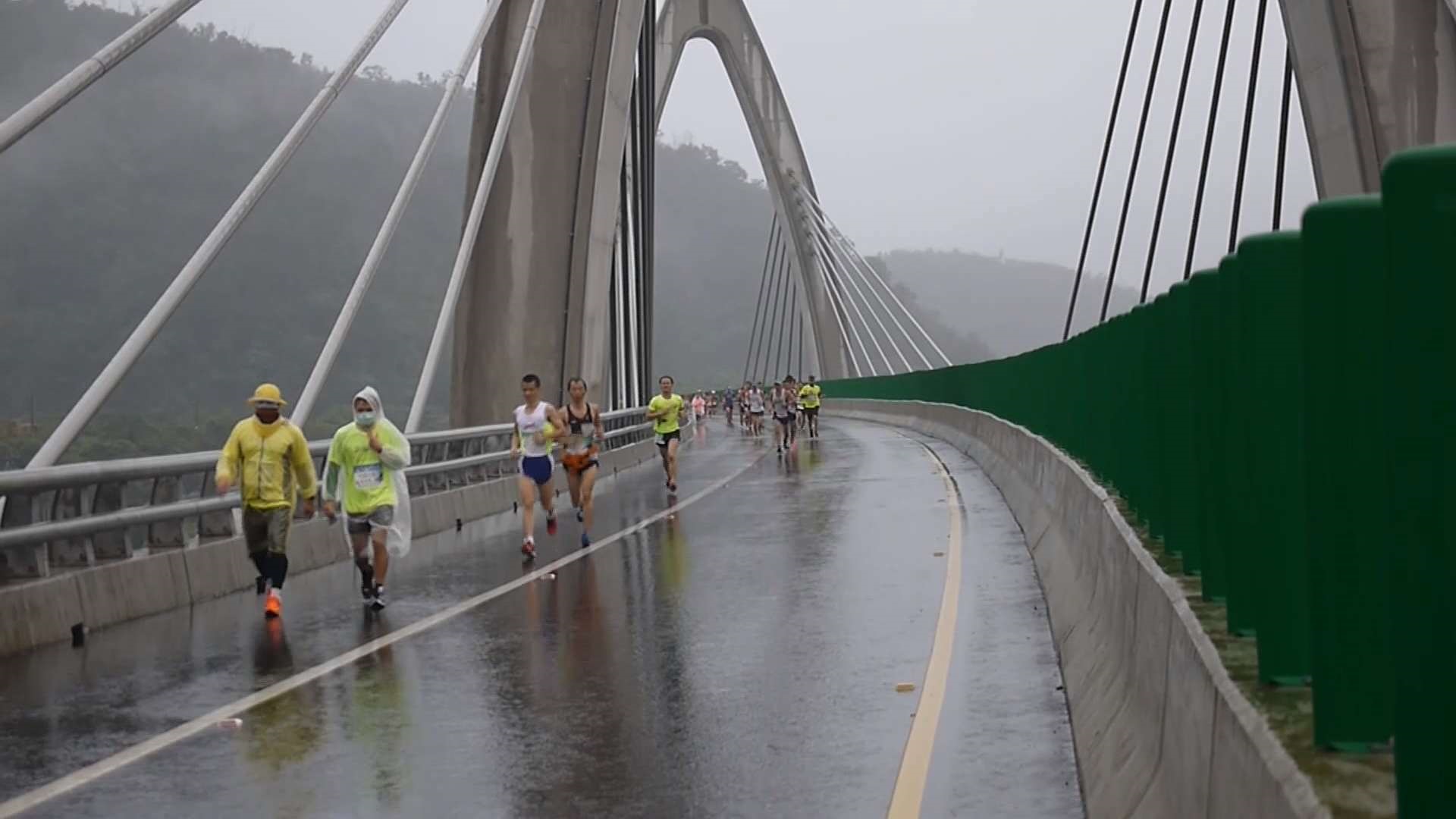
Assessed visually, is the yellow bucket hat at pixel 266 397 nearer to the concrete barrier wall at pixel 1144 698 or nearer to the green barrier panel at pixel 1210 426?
the concrete barrier wall at pixel 1144 698

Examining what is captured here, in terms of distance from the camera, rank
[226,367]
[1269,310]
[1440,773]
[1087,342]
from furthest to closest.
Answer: [226,367] → [1087,342] → [1269,310] → [1440,773]

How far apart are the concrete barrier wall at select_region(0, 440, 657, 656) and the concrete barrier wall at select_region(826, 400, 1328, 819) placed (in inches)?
262

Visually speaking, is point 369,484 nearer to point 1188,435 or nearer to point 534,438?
point 534,438

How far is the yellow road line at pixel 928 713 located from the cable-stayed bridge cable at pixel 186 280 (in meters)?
6.10

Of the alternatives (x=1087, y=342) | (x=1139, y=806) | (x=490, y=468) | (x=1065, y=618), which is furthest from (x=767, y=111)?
(x=1139, y=806)

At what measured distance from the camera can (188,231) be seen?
70.8 m

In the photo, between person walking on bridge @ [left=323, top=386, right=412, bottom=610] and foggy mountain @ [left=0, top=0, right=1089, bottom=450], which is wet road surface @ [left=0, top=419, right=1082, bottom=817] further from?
foggy mountain @ [left=0, top=0, right=1089, bottom=450]

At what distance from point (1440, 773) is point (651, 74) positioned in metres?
44.5

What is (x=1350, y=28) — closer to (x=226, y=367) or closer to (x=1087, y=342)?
(x=1087, y=342)

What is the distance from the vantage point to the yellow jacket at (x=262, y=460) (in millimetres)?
13547

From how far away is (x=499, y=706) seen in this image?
30.3ft

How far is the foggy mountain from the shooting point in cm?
6309

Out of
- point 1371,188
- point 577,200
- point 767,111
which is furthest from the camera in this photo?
point 767,111

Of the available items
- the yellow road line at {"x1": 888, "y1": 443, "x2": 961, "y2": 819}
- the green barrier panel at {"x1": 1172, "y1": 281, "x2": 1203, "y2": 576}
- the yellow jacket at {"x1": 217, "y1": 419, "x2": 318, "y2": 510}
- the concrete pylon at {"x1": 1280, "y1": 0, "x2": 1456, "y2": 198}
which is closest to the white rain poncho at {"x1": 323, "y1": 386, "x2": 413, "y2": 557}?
the yellow jacket at {"x1": 217, "y1": 419, "x2": 318, "y2": 510}
